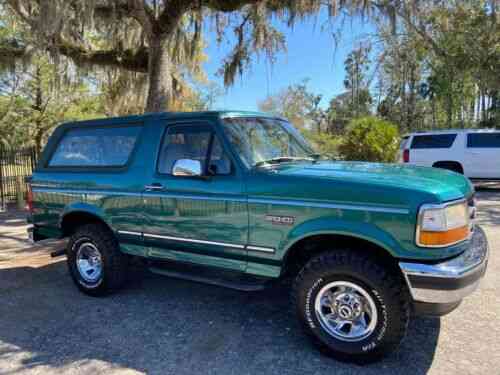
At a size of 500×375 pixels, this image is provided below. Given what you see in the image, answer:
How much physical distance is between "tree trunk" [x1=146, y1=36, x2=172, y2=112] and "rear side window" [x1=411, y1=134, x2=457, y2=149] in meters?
8.16

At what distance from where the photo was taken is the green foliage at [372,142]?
14414 mm

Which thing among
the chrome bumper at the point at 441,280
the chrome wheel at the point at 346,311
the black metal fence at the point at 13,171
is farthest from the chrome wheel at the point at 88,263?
the black metal fence at the point at 13,171

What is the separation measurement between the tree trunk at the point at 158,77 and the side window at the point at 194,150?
5.71 metres

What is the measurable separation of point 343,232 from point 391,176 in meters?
0.63

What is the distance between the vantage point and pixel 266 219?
3.36m

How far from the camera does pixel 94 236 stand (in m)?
4.51

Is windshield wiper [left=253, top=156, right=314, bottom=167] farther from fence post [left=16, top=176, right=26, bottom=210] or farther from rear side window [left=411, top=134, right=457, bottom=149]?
fence post [left=16, top=176, right=26, bottom=210]

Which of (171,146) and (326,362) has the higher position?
(171,146)

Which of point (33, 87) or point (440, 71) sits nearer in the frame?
point (33, 87)

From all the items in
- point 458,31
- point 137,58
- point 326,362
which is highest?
point 458,31

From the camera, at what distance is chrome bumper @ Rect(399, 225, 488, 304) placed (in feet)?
9.08

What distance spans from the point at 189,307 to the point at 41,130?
19058 mm

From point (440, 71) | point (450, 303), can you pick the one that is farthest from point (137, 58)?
point (440, 71)

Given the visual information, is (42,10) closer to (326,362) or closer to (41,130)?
(326,362)
